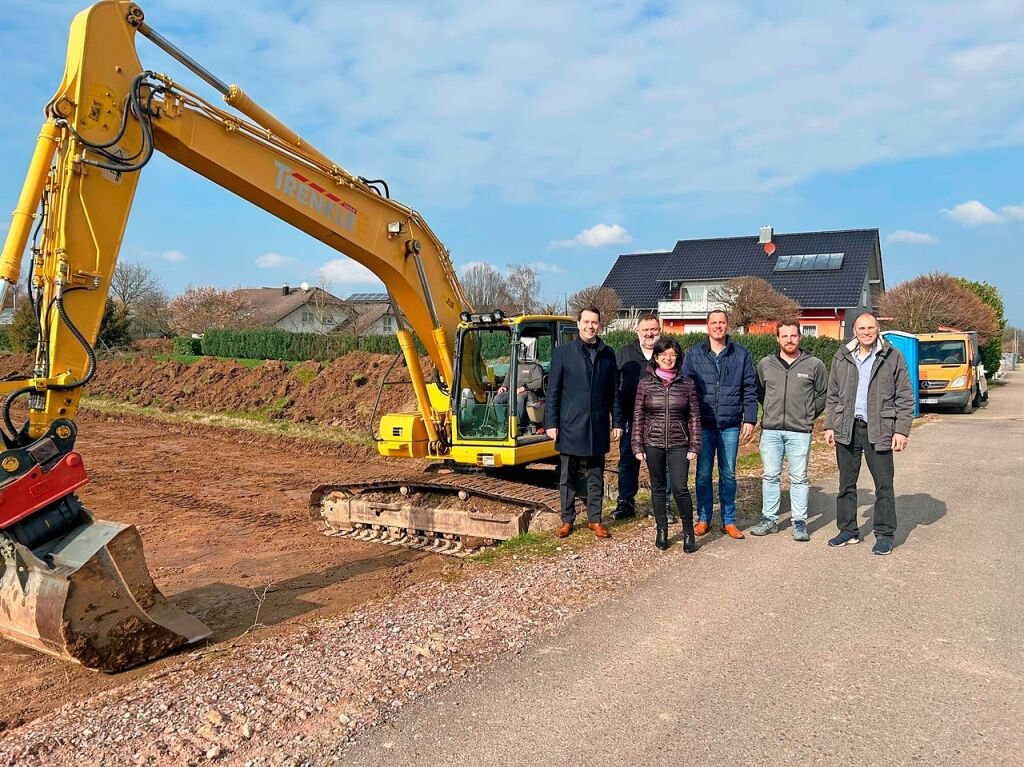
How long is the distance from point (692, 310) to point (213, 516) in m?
32.2

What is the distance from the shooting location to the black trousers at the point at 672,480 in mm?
6203

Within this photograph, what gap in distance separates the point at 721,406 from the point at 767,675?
309 centimetres

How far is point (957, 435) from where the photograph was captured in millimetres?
14242

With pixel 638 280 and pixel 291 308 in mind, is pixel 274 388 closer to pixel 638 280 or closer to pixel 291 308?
pixel 638 280

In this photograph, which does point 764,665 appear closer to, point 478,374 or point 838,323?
point 478,374

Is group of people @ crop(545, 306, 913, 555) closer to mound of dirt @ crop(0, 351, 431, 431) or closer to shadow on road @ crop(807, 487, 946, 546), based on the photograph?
shadow on road @ crop(807, 487, 946, 546)

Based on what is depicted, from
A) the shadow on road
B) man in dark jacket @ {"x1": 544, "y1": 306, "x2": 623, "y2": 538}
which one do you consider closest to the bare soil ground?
man in dark jacket @ {"x1": 544, "y1": 306, "x2": 623, "y2": 538}

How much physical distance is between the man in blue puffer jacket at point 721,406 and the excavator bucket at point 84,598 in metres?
4.43

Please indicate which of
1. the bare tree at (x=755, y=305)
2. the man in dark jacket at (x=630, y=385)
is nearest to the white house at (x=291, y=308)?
the bare tree at (x=755, y=305)

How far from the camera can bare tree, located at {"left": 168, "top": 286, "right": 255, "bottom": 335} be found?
150 feet

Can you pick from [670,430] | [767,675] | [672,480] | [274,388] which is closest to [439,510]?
[672,480]

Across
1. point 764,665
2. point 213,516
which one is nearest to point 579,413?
point 764,665

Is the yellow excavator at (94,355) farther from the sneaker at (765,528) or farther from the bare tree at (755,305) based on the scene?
the bare tree at (755,305)

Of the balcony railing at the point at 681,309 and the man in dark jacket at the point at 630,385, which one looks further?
the balcony railing at the point at 681,309
